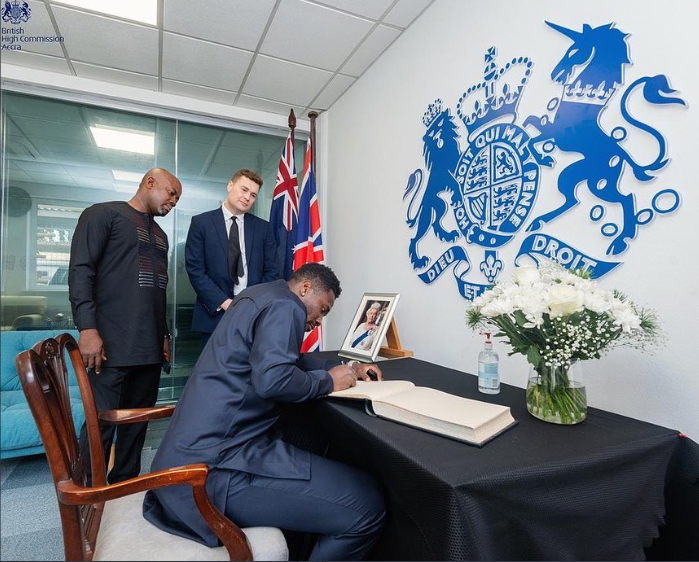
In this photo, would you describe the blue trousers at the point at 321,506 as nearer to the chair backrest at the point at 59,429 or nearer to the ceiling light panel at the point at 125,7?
the chair backrest at the point at 59,429

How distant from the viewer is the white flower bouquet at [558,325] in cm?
98

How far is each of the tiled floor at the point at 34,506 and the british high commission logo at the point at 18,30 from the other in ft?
7.89

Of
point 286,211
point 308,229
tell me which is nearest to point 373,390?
point 308,229

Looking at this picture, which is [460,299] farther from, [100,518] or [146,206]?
[146,206]

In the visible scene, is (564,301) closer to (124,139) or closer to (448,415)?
(448,415)

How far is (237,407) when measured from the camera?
1.11 metres

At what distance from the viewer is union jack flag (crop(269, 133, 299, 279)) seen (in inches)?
126

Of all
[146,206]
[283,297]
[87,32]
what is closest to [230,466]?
[283,297]

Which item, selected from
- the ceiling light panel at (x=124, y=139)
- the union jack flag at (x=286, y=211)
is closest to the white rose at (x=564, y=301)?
the union jack flag at (x=286, y=211)

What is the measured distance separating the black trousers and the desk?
141cm

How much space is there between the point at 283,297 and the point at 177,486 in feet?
1.80

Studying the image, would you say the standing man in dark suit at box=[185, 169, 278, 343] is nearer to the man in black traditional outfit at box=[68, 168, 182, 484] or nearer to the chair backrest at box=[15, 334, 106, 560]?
the man in black traditional outfit at box=[68, 168, 182, 484]

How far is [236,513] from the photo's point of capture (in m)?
1.03

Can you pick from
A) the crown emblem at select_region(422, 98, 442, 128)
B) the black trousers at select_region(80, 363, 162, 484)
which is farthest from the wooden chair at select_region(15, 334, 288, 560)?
the crown emblem at select_region(422, 98, 442, 128)
